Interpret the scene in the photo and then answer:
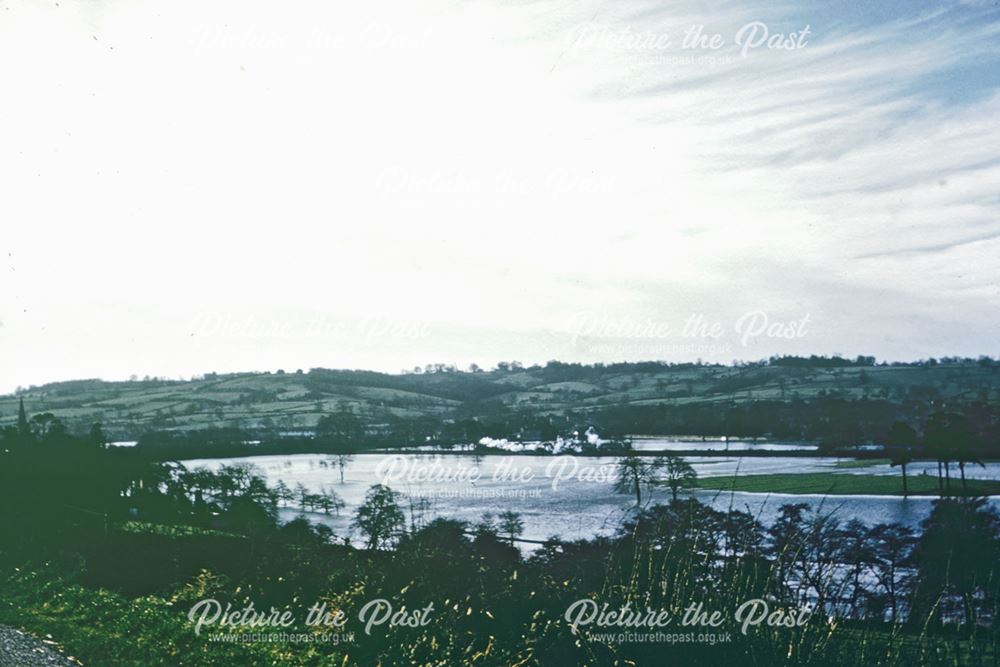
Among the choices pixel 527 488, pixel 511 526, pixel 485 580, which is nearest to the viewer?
pixel 485 580

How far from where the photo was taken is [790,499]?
11391 millimetres

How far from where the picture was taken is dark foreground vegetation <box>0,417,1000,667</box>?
560cm

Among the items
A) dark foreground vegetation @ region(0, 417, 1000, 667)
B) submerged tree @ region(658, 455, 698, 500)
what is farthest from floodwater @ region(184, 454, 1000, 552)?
dark foreground vegetation @ region(0, 417, 1000, 667)

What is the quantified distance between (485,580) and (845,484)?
27.7 feet

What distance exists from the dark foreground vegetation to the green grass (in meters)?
0.74

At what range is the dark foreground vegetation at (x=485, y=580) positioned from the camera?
5.60 metres

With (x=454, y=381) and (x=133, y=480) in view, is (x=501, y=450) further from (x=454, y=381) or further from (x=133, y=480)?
(x=133, y=480)

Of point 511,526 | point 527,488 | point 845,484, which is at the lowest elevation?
point 511,526

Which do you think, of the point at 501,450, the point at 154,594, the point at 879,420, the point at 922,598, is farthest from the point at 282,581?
the point at 879,420

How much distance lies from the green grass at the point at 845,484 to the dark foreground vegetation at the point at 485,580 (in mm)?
743

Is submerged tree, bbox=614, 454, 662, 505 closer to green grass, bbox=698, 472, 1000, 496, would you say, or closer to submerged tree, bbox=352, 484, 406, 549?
green grass, bbox=698, 472, 1000, 496

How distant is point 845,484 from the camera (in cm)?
1348

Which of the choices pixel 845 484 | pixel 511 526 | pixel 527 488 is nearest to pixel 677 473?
pixel 845 484

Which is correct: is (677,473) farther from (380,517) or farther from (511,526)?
(380,517)
